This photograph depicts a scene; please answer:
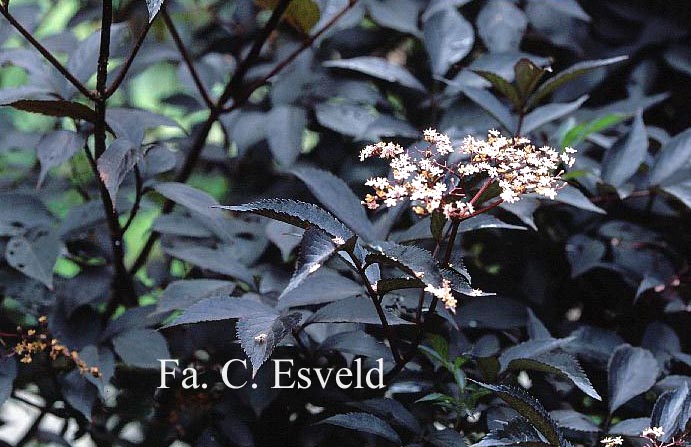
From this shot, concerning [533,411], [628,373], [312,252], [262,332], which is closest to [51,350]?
[262,332]

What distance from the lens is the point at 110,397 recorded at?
1.13 meters

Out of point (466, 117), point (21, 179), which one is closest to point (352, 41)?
point (466, 117)

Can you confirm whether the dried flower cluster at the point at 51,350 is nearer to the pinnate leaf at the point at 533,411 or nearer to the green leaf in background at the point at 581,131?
the pinnate leaf at the point at 533,411

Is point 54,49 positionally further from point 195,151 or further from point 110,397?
point 110,397

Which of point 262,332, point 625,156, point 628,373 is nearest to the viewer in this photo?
point 262,332

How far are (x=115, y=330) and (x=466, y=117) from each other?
1.86 feet

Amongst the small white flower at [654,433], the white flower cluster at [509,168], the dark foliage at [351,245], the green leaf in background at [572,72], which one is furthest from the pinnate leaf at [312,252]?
the green leaf in background at [572,72]

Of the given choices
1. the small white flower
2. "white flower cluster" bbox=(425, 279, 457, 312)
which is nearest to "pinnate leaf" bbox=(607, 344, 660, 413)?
the small white flower

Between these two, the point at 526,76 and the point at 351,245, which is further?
the point at 526,76

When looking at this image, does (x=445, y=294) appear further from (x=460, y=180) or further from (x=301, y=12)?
(x=301, y=12)

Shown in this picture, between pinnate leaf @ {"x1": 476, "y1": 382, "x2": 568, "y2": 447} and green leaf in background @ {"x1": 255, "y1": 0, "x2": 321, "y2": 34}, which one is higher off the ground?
green leaf in background @ {"x1": 255, "y1": 0, "x2": 321, "y2": 34}

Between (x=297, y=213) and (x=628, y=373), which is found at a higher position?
(x=297, y=213)

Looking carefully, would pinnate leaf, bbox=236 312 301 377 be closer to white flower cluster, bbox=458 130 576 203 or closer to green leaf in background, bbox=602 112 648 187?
white flower cluster, bbox=458 130 576 203

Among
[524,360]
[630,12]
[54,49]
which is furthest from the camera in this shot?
[630,12]
